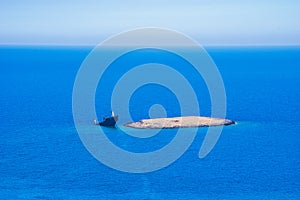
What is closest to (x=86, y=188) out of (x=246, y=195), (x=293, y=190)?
(x=246, y=195)

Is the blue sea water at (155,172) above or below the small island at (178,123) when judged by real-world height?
below

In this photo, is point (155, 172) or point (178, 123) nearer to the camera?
point (155, 172)

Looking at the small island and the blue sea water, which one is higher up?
the small island

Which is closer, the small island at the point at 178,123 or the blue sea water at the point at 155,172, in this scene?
the blue sea water at the point at 155,172

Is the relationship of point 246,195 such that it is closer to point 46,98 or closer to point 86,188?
point 86,188

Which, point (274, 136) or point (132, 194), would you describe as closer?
point (132, 194)

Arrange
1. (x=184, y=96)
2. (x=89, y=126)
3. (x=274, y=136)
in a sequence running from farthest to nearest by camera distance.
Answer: (x=184, y=96)
(x=89, y=126)
(x=274, y=136)

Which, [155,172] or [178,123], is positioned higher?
[178,123]

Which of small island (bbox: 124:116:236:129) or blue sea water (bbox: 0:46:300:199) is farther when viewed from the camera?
small island (bbox: 124:116:236:129)
